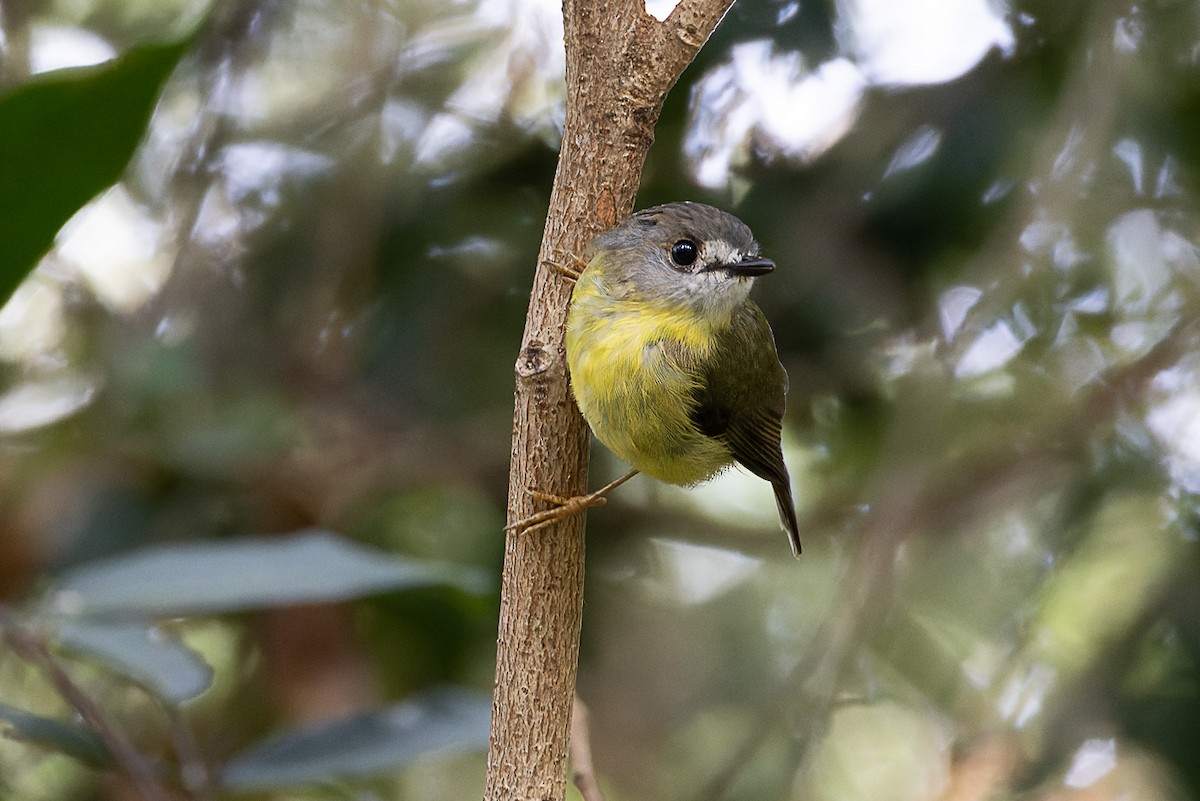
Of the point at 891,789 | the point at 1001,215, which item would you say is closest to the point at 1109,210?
the point at 1001,215

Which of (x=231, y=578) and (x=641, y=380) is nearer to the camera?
(x=231, y=578)

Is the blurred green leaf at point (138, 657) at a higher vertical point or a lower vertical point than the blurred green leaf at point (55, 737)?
higher

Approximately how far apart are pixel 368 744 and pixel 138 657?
0.49 meters

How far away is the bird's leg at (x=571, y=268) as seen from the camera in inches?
80.3

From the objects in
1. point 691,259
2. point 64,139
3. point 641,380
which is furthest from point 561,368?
point 64,139

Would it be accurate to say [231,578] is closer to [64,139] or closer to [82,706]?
[82,706]

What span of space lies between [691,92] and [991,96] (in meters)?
0.84

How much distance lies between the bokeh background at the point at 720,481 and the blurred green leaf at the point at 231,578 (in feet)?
4.07

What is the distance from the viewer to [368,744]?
2.02m

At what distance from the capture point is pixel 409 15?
13.1 feet

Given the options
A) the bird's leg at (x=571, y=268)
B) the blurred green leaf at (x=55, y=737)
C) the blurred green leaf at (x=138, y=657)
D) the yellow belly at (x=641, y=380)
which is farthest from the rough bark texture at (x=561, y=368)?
the blurred green leaf at (x=55, y=737)

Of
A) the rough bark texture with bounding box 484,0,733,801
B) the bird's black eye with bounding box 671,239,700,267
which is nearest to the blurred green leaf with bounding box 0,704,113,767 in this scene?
the rough bark texture with bounding box 484,0,733,801

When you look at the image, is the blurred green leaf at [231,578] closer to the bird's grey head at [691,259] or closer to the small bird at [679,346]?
the small bird at [679,346]

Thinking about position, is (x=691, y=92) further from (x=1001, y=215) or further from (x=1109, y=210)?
(x=1109, y=210)
